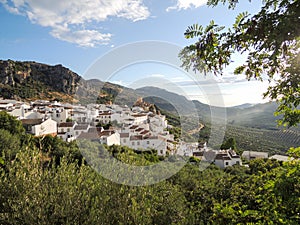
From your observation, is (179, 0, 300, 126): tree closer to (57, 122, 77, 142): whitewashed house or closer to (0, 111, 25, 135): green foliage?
(0, 111, 25, 135): green foliage

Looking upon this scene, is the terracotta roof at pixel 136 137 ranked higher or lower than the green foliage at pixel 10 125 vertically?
lower

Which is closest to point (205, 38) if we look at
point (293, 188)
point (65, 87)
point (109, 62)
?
point (293, 188)

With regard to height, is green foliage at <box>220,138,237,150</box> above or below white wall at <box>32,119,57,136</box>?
below

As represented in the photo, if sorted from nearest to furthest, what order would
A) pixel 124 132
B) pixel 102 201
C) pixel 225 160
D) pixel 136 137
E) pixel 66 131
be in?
pixel 102 201 < pixel 136 137 < pixel 225 160 < pixel 124 132 < pixel 66 131

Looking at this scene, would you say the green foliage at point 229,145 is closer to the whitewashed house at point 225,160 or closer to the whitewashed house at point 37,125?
the whitewashed house at point 225,160

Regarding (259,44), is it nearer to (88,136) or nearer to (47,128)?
(88,136)

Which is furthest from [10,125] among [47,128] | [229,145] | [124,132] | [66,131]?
[229,145]

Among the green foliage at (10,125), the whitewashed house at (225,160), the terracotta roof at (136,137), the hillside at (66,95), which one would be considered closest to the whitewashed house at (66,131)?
the green foliage at (10,125)

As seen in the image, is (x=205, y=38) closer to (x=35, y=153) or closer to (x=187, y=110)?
(x=35, y=153)

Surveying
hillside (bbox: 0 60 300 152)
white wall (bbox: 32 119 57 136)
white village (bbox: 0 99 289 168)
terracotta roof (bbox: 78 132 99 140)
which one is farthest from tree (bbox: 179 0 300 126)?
hillside (bbox: 0 60 300 152)
